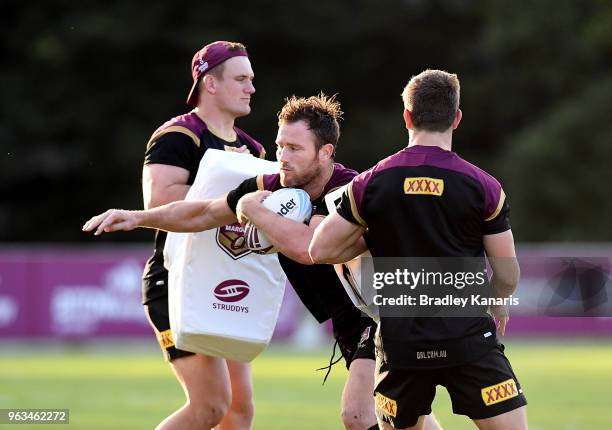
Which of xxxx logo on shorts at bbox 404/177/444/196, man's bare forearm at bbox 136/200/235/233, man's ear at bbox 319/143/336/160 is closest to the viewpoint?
Answer: xxxx logo on shorts at bbox 404/177/444/196

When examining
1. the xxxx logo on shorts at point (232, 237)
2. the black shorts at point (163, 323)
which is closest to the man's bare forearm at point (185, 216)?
the xxxx logo on shorts at point (232, 237)

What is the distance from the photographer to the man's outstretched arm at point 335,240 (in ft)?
19.7

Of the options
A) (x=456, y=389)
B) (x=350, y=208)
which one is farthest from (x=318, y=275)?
(x=456, y=389)

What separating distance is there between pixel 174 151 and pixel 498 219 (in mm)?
2246

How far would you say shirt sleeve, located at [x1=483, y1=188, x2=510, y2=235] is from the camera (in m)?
5.83

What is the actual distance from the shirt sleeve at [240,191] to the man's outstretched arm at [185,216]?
0.03 metres

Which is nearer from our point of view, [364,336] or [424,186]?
[424,186]

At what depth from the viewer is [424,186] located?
579 centimetres

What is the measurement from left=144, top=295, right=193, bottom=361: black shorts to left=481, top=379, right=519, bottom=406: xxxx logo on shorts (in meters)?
2.18

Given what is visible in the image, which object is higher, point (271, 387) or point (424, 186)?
point (424, 186)

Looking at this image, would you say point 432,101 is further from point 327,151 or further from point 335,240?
point 327,151

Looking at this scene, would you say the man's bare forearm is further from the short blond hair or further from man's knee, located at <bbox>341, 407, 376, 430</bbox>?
the short blond hair

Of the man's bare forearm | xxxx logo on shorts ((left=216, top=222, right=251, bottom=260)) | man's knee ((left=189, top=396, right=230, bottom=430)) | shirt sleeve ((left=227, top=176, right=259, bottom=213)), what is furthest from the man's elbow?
man's knee ((left=189, top=396, right=230, bottom=430))

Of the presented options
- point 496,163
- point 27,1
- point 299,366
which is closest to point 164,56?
point 27,1
